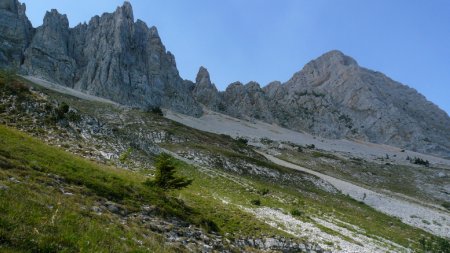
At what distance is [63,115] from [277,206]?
78.1 feet

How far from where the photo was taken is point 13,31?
166 metres

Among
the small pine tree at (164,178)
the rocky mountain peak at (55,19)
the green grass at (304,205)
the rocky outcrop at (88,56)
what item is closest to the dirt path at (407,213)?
the green grass at (304,205)

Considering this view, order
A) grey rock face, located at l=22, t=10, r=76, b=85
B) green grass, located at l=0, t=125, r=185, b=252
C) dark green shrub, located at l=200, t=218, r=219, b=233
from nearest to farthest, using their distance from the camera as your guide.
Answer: green grass, located at l=0, t=125, r=185, b=252 → dark green shrub, located at l=200, t=218, r=219, b=233 → grey rock face, located at l=22, t=10, r=76, b=85

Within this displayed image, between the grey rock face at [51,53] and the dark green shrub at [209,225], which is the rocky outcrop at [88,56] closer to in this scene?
the grey rock face at [51,53]

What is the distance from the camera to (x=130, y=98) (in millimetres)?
173125

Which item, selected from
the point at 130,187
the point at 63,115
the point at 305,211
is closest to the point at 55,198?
the point at 130,187

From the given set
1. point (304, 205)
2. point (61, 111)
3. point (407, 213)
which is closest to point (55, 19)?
point (61, 111)

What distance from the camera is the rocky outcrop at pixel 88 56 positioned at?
164m

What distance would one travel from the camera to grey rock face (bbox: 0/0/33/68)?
15765 cm

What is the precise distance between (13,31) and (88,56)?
34.1 metres

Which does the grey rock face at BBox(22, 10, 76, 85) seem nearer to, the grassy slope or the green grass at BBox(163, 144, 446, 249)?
the green grass at BBox(163, 144, 446, 249)

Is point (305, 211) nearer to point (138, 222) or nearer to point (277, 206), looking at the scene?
point (277, 206)

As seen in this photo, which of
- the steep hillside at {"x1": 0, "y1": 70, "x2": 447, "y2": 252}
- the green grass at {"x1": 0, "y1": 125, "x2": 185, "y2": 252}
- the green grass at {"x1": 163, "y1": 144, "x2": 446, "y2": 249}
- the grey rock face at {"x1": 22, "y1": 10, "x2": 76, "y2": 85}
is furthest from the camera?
the grey rock face at {"x1": 22, "y1": 10, "x2": 76, "y2": 85}

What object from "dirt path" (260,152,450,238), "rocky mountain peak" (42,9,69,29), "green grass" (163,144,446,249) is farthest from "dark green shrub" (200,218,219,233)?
"rocky mountain peak" (42,9,69,29)
